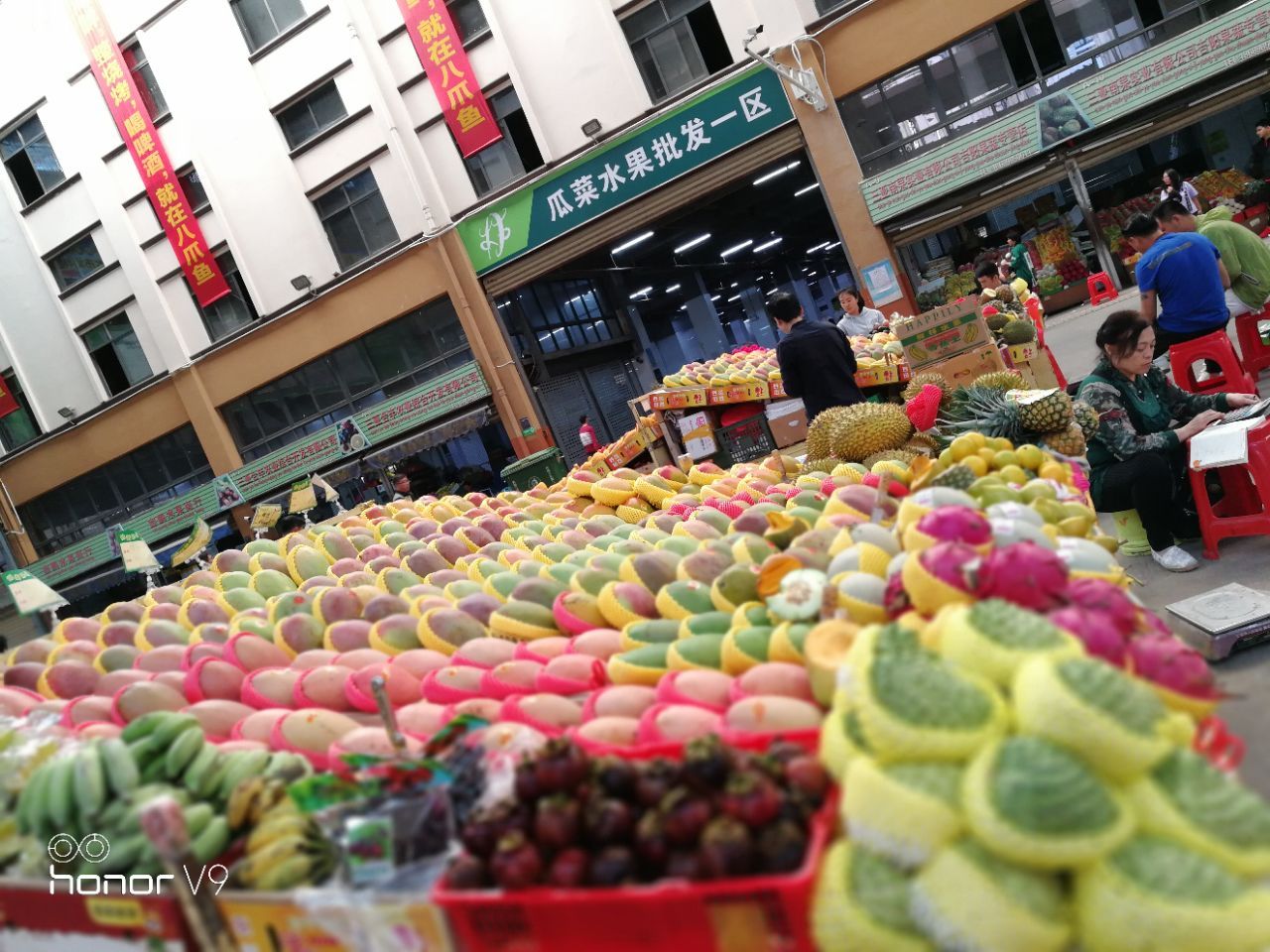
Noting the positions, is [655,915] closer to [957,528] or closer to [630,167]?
[957,528]

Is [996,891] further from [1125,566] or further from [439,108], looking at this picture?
[439,108]

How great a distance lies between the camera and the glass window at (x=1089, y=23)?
10422mm

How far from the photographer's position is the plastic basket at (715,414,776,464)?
7.13 m

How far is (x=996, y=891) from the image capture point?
1086 millimetres

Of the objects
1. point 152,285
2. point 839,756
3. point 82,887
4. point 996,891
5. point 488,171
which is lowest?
point 996,891

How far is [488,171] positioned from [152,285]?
768 cm

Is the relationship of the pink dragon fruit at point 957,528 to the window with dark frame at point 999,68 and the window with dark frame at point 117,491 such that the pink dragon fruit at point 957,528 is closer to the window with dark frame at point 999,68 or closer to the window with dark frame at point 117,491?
the window with dark frame at point 999,68

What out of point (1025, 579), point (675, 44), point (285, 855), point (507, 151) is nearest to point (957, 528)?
point (1025, 579)

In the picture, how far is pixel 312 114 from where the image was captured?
14.7 metres

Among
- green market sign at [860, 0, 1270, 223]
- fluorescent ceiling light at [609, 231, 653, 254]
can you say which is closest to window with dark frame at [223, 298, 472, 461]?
fluorescent ceiling light at [609, 231, 653, 254]

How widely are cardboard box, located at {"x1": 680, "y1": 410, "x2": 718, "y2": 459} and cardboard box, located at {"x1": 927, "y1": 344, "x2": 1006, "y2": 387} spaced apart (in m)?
2.44

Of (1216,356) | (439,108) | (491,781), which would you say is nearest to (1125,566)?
(1216,356)

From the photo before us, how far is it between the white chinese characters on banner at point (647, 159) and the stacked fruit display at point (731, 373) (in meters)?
4.61

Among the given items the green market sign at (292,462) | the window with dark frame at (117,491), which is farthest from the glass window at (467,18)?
the window with dark frame at (117,491)
